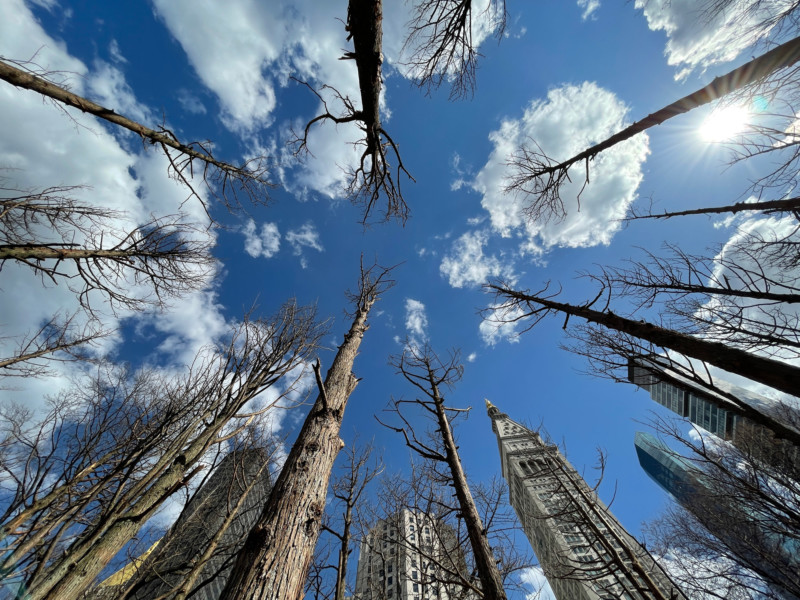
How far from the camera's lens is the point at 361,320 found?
21.2 ft

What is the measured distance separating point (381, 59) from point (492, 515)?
6.65 meters

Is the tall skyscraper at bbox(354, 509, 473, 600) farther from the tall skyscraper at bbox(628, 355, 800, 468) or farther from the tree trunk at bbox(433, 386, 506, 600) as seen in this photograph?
the tall skyscraper at bbox(628, 355, 800, 468)

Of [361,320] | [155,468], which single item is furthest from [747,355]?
[155,468]

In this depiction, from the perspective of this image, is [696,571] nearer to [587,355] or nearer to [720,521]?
[720,521]

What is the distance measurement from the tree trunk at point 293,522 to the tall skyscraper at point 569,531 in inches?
167

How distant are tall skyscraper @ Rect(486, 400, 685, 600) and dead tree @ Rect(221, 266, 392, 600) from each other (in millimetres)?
4253

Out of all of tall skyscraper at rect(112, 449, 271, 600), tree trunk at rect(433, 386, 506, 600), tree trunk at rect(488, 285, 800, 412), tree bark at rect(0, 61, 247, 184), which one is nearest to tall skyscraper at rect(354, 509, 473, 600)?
tree trunk at rect(433, 386, 506, 600)

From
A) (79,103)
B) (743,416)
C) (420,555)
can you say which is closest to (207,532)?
(420,555)

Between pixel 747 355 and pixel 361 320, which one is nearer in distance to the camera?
pixel 747 355

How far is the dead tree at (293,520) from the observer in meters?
1.77

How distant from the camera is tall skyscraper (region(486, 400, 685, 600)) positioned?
479 cm

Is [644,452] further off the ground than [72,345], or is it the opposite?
[644,452]

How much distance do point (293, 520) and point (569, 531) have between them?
23.6 ft

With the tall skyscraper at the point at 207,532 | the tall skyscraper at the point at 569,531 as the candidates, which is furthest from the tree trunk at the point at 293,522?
the tall skyscraper at the point at 569,531
